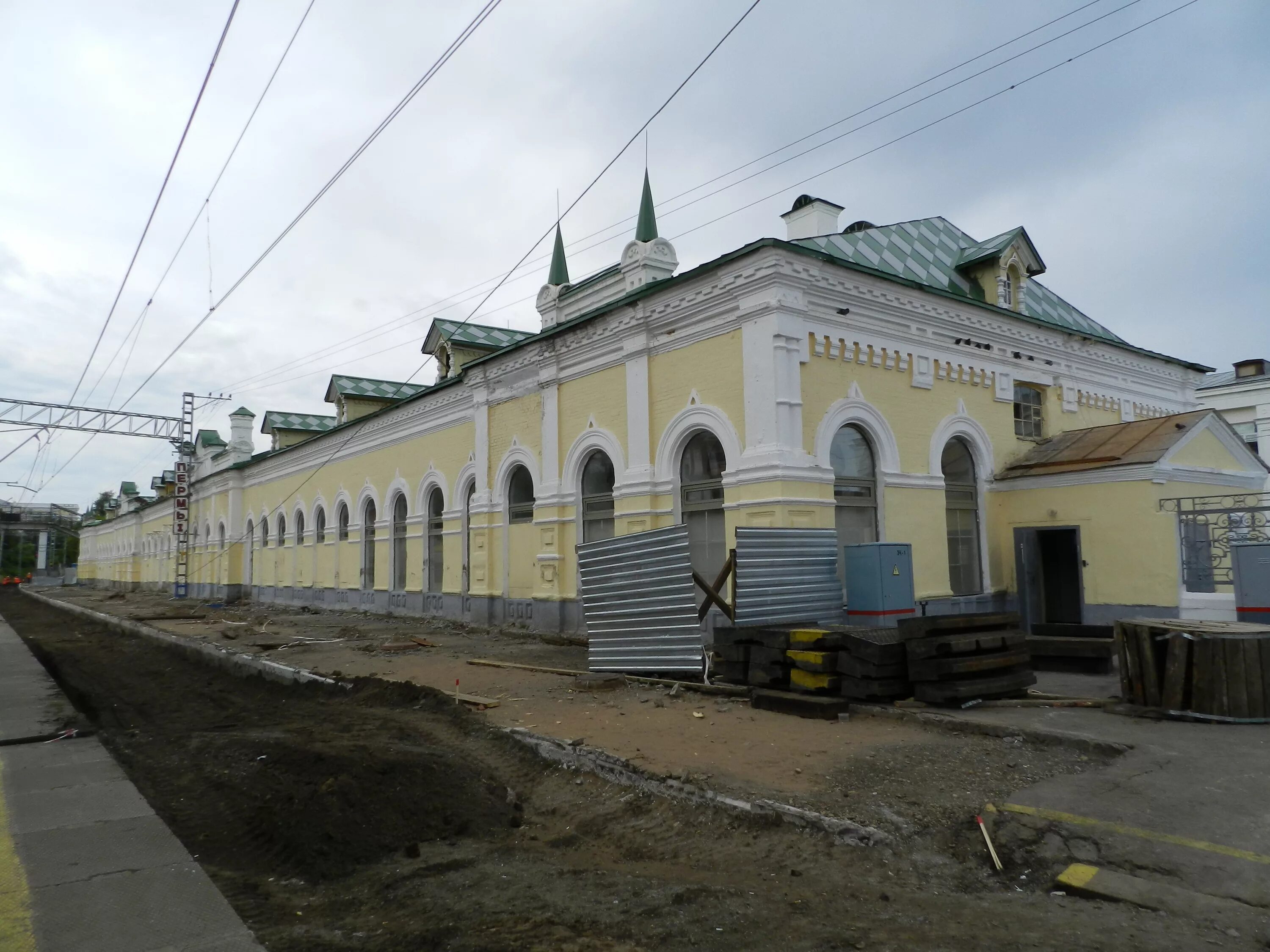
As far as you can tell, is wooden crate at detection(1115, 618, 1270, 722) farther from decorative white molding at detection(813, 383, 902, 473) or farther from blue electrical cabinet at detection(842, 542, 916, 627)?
decorative white molding at detection(813, 383, 902, 473)

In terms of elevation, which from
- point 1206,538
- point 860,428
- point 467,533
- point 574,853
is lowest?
point 574,853

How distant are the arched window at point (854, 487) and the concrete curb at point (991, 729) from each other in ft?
16.5

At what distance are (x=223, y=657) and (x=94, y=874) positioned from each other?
1193cm

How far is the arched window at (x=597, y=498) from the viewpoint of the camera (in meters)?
16.1

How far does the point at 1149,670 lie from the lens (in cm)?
795

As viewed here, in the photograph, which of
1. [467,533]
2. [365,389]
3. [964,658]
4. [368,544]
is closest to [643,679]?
[964,658]

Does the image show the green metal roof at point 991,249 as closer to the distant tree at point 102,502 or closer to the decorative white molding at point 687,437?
the decorative white molding at point 687,437

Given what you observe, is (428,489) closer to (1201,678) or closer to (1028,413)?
(1028,413)

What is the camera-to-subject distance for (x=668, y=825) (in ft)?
19.0

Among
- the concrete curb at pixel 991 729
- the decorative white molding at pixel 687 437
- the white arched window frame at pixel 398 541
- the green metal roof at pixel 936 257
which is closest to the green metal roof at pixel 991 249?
the green metal roof at pixel 936 257

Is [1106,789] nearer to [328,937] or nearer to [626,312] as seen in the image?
[328,937]

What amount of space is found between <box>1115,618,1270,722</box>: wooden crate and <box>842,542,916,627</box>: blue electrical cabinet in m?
3.63

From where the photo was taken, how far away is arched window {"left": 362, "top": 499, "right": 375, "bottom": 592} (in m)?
26.5

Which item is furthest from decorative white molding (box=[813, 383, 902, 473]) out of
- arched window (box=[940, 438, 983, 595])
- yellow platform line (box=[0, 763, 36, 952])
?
yellow platform line (box=[0, 763, 36, 952])
